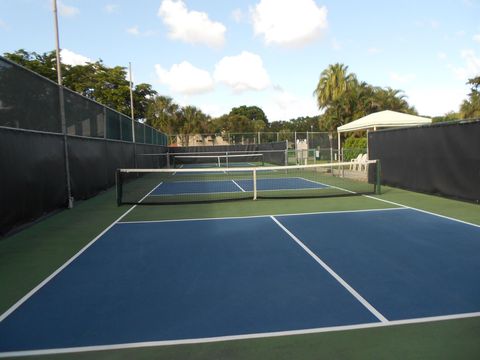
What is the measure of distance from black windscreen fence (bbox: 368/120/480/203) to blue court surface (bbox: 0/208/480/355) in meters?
3.96

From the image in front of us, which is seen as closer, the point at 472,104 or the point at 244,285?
the point at 244,285

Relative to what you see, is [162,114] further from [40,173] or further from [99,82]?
[40,173]

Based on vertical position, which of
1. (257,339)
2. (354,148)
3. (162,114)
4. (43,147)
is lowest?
(257,339)

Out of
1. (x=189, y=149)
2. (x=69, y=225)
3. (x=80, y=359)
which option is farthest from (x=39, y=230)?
(x=189, y=149)

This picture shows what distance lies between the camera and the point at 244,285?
488 centimetres

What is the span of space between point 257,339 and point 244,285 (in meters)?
1.34

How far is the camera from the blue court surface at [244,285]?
381 centimetres

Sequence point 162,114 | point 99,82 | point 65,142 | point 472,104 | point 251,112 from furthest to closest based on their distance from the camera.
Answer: point 251,112 < point 162,114 < point 99,82 < point 472,104 < point 65,142

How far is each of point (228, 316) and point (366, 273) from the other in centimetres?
219

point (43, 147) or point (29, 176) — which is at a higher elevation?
point (43, 147)

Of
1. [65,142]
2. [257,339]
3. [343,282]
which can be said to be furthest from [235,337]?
[65,142]

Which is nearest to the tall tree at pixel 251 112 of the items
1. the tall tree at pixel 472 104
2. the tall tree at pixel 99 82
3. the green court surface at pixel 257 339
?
the tall tree at pixel 99 82

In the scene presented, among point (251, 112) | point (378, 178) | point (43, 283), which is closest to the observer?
point (43, 283)

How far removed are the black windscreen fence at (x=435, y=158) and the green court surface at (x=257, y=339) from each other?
0.62m
